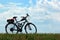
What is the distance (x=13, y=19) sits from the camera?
16219mm

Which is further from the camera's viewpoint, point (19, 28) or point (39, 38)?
point (19, 28)

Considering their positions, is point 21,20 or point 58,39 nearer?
point 58,39

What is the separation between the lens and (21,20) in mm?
16484

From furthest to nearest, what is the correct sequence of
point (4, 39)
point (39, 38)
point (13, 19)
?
point (13, 19) → point (39, 38) → point (4, 39)

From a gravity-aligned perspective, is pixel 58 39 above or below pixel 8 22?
below

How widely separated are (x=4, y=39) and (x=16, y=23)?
168 inches

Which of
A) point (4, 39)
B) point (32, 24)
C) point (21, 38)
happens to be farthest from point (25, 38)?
point (32, 24)

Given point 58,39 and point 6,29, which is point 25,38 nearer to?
point 58,39

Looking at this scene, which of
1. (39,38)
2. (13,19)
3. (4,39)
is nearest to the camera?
(4,39)

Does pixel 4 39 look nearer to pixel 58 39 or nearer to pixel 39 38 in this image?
pixel 39 38

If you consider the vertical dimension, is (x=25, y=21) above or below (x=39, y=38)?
above

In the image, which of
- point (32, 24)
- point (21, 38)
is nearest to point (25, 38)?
point (21, 38)

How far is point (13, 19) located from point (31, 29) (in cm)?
131

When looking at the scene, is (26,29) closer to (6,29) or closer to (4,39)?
(6,29)
